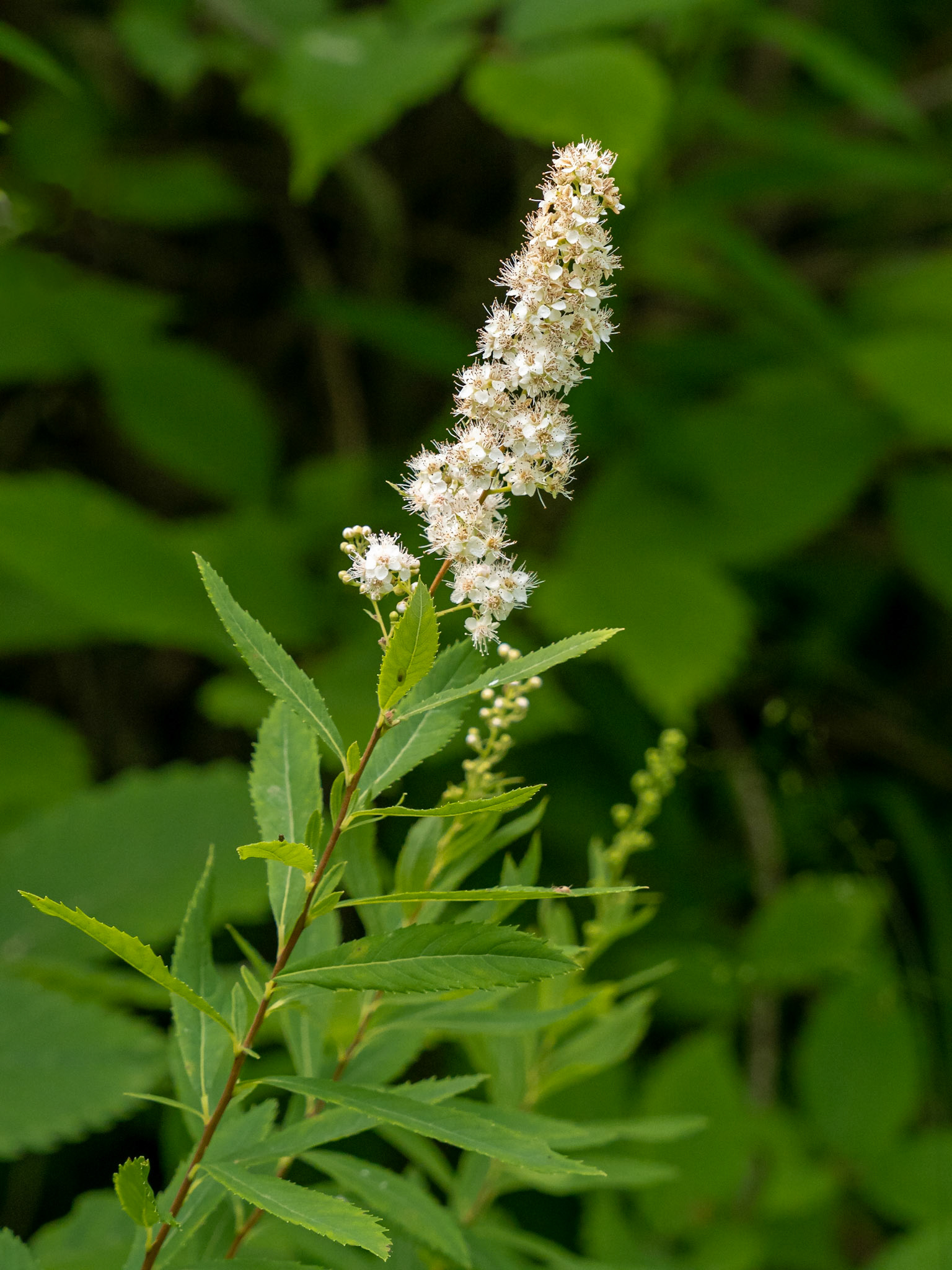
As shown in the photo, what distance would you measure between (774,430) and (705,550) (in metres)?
0.57

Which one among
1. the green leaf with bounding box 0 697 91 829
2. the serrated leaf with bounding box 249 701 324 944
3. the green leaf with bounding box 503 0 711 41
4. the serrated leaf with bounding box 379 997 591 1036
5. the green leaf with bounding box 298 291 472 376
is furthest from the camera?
the green leaf with bounding box 298 291 472 376

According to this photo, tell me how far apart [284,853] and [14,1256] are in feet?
1.71

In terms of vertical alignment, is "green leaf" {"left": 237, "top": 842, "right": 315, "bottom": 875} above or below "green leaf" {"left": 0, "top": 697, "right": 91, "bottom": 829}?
below

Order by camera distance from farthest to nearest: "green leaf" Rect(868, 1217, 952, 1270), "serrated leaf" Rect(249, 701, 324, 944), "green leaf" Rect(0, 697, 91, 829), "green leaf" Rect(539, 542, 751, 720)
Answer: "green leaf" Rect(539, 542, 751, 720) → "green leaf" Rect(0, 697, 91, 829) → "green leaf" Rect(868, 1217, 952, 1270) → "serrated leaf" Rect(249, 701, 324, 944)

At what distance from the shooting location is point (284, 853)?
846 millimetres

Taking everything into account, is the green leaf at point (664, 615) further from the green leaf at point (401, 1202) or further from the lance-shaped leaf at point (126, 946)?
the lance-shaped leaf at point (126, 946)

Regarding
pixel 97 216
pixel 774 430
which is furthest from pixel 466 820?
pixel 97 216

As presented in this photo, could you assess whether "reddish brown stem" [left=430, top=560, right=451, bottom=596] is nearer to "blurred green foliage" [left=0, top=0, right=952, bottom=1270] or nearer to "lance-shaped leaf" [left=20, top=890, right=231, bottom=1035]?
"lance-shaped leaf" [left=20, top=890, right=231, bottom=1035]

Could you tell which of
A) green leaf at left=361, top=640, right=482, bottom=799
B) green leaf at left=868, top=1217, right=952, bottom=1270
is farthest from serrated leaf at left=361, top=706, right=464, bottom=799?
green leaf at left=868, top=1217, right=952, bottom=1270

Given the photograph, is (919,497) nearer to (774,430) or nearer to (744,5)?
(774,430)

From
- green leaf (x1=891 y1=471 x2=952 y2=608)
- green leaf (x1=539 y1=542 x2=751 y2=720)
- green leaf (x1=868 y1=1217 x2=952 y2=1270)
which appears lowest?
green leaf (x1=868 y1=1217 x2=952 y2=1270)

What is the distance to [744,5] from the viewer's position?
9.73 ft

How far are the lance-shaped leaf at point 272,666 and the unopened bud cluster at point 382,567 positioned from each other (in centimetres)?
9

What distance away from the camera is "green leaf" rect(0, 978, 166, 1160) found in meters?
1.51
